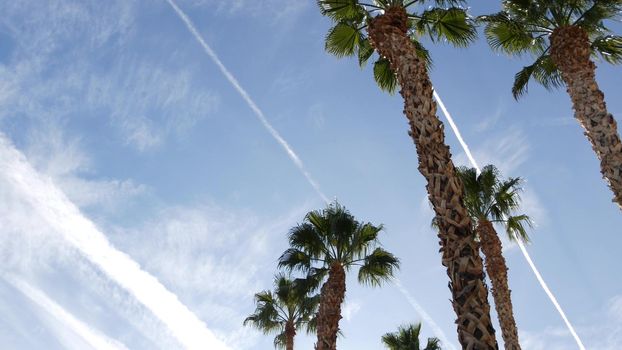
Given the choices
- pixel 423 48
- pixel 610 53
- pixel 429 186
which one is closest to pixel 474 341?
pixel 429 186

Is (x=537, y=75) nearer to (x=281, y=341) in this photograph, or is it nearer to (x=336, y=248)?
(x=336, y=248)

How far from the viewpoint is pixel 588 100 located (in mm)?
11297

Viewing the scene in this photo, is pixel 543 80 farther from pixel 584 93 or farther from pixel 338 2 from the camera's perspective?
pixel 338 2

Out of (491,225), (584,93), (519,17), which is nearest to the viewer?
(584,93)

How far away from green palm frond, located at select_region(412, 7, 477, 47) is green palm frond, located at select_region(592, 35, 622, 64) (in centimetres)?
346

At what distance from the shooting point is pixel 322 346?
48.6 ft

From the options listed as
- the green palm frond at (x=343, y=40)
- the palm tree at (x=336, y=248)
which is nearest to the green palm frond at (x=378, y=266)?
the palm tree at (x=336, y=248)

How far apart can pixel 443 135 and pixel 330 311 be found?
8.53 metres

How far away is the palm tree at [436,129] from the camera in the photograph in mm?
6545

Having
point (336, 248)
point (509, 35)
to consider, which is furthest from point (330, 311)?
point (509, 35)

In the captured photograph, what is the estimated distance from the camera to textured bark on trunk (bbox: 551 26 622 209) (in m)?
10.3

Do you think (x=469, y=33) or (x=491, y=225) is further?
(x=491, y=225)

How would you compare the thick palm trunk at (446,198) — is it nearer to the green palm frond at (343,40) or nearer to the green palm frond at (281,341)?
the green palm frond at (343,40)

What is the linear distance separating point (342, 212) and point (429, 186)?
32.6 ft
